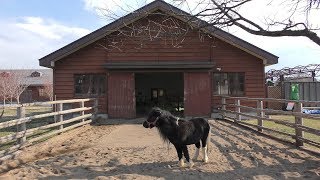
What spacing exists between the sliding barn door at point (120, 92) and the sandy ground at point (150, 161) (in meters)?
7.22

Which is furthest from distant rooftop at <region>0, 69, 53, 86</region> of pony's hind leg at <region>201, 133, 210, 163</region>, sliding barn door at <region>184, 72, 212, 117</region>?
pony's hind leg at <region>201, 133, 210, 163</region>

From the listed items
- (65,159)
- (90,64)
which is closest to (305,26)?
(65,159)

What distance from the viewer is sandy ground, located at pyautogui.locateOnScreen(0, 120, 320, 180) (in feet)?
24.4

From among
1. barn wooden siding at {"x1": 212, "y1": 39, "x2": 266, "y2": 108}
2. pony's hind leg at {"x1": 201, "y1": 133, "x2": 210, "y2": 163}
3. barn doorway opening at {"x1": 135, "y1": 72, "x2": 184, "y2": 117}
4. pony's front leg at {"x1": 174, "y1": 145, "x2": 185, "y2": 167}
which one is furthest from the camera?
barn doorway opening at {"x1": 135, "y1": 72, "x2": 184, "y2": 117}

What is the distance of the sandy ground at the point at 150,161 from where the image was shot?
24.4ft

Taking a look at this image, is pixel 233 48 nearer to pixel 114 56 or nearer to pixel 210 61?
pixel 210 61

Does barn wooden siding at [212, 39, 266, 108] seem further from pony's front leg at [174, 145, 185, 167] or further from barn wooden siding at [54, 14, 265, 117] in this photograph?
pony's front leg at [174, 145, 185, 167]

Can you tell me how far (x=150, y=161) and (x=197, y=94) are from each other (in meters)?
10.9

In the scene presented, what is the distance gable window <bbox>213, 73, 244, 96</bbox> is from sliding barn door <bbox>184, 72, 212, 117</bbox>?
2.14ft

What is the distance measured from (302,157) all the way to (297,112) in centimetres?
168

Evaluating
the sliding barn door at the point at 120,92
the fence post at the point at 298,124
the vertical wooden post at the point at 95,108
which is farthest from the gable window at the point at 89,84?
the fence post at the point at 298,124

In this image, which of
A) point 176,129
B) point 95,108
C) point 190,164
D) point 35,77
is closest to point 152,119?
point 176,129

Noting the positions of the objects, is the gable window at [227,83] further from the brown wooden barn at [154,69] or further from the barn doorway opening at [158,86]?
the barn doorway opening at [158,86]

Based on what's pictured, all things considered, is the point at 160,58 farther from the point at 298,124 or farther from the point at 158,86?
the point at 298,124
